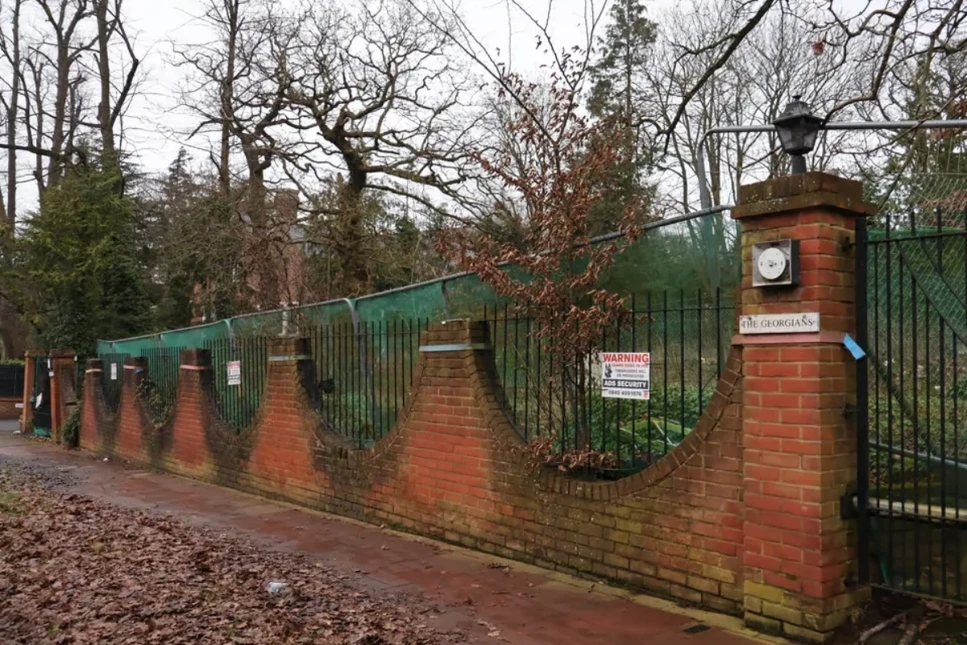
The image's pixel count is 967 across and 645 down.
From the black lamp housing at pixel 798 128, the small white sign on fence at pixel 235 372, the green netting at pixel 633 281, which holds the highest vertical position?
the black lamp housing at pixel 798 128

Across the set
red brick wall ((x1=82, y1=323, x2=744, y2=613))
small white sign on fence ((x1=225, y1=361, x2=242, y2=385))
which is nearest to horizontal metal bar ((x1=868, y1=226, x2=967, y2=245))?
red brick wall ((x1=82, y1=323, x2=744, y2=613))

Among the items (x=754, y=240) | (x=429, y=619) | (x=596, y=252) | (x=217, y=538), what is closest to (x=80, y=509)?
(x=217, y=538)

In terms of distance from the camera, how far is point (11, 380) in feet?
89.1

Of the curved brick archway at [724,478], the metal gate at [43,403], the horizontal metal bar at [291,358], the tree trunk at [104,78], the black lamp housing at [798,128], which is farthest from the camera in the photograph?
the tree trunk at [104,78]

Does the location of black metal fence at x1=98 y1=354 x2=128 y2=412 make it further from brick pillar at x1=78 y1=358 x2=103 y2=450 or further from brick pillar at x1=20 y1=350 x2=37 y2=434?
brick pillar at x1=20 y1=350 x2=37 y2=434

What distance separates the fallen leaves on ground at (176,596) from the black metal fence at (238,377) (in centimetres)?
320

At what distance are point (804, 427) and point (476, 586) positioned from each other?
262cm

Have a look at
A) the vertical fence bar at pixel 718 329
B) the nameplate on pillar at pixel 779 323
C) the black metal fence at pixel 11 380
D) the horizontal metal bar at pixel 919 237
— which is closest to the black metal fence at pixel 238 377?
the vertical fence bar at pixel 718 329

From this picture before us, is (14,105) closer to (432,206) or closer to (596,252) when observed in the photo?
(432,206)

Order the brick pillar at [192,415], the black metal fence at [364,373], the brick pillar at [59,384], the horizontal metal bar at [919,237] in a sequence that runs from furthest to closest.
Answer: the brick pillar at [59,384] → the brick pillar at [192,415] → the black metal fence at [364,373] → the horizontal metal bar at [919,237]

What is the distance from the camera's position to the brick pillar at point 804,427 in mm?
4344

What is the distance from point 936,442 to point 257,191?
1494 centimetres

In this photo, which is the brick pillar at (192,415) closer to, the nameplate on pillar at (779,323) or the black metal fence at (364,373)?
the black metal fence at (364,373)

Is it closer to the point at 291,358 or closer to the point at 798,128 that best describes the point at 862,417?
the point at 798,128
